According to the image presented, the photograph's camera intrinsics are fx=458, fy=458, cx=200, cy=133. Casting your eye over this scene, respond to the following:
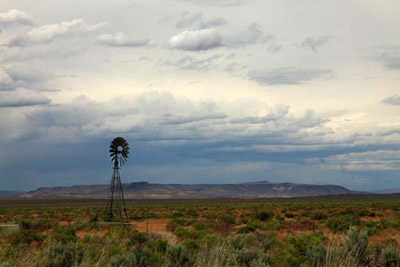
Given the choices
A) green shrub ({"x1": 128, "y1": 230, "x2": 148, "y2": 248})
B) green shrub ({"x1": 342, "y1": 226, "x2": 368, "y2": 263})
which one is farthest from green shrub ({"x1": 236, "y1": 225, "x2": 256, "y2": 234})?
green shrub ({"x1": 342, "y1": 226, "x2": 368, "y2": 263})

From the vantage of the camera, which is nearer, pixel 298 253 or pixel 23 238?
pixel 298 253

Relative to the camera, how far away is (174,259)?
542 inches

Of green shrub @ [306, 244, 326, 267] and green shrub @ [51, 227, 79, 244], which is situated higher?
green shrub @ [306, 244, 326, 267]

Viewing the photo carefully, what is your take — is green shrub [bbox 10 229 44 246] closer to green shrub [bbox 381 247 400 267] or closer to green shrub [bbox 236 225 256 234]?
green shrub [bbox 236 225 256 234]

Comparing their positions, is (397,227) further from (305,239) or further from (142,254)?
(142,254)

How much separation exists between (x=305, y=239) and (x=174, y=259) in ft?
21.7

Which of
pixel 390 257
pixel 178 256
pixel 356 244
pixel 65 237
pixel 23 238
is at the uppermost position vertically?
pixel 356 244

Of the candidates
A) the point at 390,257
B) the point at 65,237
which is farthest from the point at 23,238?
the point at 390,257

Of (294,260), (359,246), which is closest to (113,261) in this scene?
(294,260)

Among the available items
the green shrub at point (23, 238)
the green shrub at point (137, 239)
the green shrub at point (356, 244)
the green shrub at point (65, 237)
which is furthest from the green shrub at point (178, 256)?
the green shrub at point (23, 238)

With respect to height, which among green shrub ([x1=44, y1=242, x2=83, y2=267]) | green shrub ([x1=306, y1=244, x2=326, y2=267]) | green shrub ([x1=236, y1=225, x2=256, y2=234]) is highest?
green shrub ([x1=44, y1=242, x2=83, y2=267])

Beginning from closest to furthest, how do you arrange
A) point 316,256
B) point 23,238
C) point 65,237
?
point 316,256, point 65,237, point 23,238

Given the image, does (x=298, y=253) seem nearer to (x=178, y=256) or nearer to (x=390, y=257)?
(x=390, y=257)

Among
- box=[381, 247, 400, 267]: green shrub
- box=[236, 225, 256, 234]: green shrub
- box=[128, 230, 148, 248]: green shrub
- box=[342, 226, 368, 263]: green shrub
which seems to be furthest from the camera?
box=[236, 225, 256, 234]: green shrub
